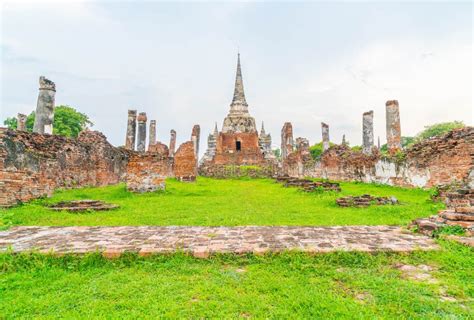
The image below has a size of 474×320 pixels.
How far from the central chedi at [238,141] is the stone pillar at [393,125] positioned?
2044 centimetres

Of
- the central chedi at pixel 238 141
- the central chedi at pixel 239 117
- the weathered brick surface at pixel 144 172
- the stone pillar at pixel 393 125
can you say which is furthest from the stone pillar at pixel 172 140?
the stone pillar at pixel 393 125

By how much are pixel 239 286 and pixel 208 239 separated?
1.33 metres

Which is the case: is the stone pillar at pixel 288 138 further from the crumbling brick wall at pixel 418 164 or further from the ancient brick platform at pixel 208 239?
the ancient brick platform at pixel 208 239

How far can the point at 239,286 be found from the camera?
275 cm

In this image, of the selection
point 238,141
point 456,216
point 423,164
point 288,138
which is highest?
point 238,141

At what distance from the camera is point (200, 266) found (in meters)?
3.21

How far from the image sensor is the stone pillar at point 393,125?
14984 millimetres

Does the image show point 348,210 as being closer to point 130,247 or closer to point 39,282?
point 130,247

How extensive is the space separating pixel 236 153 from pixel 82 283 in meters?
33.9

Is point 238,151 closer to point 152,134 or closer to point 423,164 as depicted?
point 152,134

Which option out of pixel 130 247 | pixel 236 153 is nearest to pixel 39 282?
pixel 130 247

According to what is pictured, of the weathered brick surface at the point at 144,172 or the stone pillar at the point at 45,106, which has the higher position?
the stone pillar at the point at 45,106

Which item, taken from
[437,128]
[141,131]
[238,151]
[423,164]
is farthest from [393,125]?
[437,128]

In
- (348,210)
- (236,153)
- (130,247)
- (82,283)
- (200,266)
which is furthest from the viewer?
(236,153)
